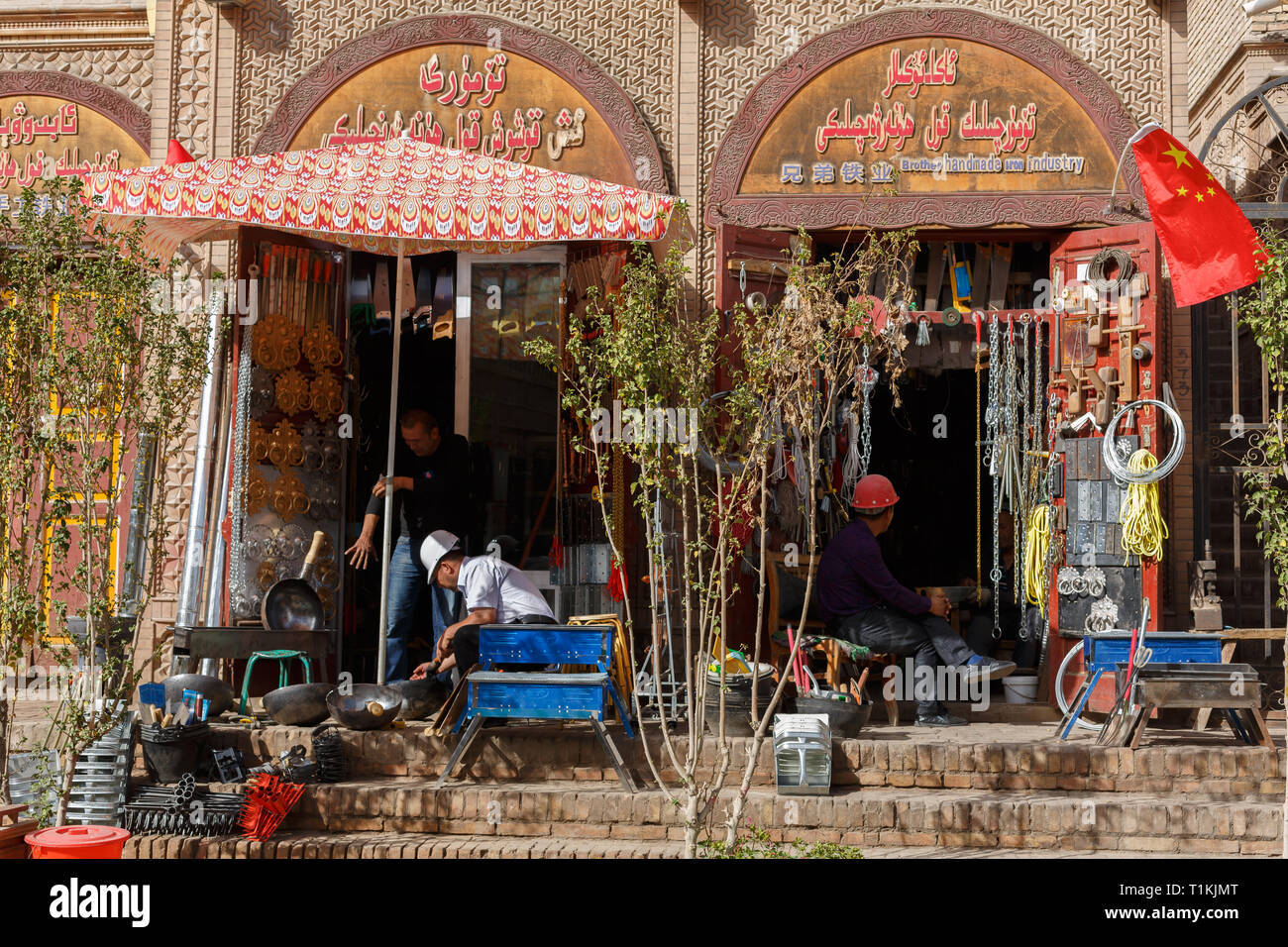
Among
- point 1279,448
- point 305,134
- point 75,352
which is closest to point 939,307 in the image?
point 1279,448

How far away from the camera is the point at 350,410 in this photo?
8883mm

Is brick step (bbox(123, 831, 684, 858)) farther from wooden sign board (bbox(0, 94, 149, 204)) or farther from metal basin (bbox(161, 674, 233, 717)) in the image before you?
wooden sign board (bbox(0, 94, 149, 204))

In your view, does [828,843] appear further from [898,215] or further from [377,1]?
[377,1]

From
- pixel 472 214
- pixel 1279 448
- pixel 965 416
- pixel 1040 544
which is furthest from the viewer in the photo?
pixel 965 416

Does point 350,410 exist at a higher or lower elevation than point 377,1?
lower

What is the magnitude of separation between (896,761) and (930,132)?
4.27 meters

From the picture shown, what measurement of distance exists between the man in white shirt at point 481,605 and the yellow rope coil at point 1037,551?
323 centimetres

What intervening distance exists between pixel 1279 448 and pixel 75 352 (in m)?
5.18

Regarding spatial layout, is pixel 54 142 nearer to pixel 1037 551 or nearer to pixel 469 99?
pixel 469 99

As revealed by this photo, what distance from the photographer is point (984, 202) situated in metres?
8.55

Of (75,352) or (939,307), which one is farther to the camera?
(939,307)

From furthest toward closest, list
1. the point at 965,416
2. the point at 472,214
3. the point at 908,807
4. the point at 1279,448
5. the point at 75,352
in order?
1. the point at 965,416
2. the point at 472,214
3. the point at 908,807
4. the point at 75,352
5. the point at 1279,448

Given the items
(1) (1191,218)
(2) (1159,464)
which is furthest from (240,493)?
(1) (1191,218)

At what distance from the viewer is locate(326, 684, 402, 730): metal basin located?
683cm
